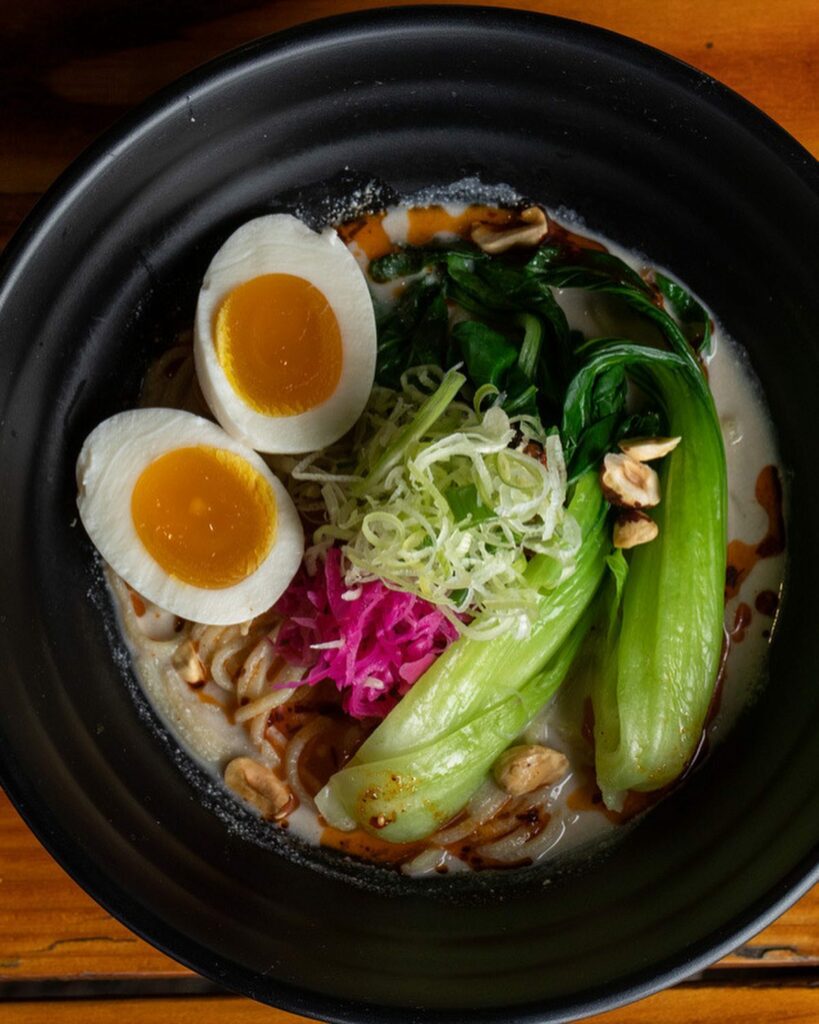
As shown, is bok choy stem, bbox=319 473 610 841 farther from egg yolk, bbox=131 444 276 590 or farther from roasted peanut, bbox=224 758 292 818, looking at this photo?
egg yolk, bbox=131 444 276 590

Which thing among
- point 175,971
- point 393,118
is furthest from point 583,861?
point 393,118

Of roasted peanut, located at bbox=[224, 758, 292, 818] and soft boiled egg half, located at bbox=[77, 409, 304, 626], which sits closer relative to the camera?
soft boiled egg half, located at bbox=[77, 409, 304, 626]

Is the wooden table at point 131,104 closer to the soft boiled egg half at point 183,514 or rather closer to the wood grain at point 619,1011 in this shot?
the wood grain at point 619,1011

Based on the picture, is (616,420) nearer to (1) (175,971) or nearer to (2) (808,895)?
(2) (808,895)

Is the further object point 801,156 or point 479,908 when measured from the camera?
point 479,908

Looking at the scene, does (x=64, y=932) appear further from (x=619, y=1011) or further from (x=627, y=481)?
(x=627, y=481)

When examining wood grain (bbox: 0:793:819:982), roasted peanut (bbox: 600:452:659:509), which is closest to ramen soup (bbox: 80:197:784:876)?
roasted peanut (bbox: 600:452:659:509)

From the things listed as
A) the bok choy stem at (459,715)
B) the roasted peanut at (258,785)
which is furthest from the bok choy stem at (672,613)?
the roasted peanut at (258,785)
